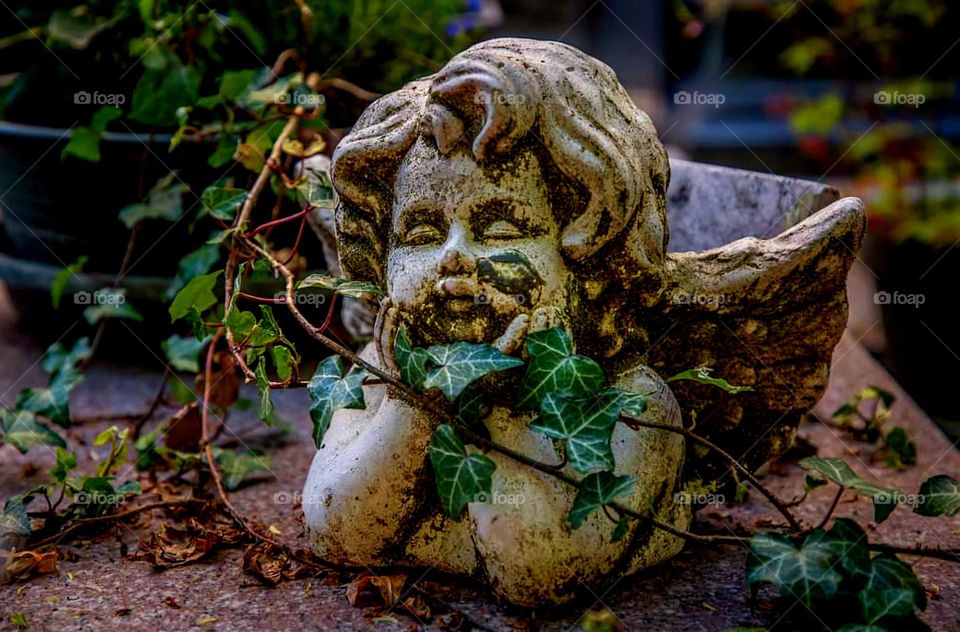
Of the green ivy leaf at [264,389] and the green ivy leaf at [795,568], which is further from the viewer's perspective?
the green ivy leaf at [264,389]

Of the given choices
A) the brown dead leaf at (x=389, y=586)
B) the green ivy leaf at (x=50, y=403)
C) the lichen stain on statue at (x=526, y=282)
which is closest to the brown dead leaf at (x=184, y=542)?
the lichen stain on statue at (x=526, y=282)

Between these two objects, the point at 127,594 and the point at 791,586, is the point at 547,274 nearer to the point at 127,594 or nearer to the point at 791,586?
the point at 791,586

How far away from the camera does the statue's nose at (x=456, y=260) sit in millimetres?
1708

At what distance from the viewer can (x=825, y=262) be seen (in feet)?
6.17

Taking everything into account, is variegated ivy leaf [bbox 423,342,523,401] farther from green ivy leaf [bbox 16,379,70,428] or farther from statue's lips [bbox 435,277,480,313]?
green ivy leaf [bbox 16,379,70,428]

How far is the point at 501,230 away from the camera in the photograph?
1.75 metres

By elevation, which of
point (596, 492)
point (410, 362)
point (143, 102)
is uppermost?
point (143, 102)

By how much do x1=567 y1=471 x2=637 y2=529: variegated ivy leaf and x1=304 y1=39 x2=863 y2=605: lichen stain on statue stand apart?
68mm

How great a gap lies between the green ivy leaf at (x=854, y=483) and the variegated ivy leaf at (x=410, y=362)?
687 millimetres

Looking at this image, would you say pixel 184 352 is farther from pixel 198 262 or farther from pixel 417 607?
pixel 417 607

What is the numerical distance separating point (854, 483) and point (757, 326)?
34 cm

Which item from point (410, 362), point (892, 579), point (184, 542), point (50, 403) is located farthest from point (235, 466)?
point (892, 579)

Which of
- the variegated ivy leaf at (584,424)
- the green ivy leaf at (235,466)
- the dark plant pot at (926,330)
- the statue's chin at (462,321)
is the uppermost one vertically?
the statue's chin at (462,321)

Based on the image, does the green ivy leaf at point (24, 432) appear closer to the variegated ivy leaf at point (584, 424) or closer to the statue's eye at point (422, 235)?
the statue's eye at point (422, 235)
